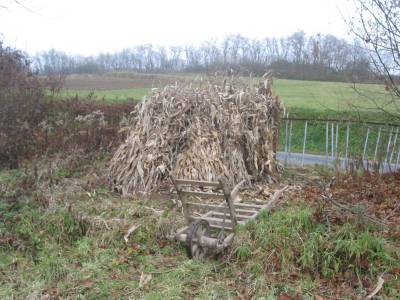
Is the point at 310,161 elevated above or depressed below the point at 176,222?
below

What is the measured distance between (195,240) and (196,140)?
287 centimetres

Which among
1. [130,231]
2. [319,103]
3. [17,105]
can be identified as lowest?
[130,231]

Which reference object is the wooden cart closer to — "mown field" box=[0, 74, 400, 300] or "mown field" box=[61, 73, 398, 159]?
"mown field" box=[0, 74, 400, 300]

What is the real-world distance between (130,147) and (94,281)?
12.0ft

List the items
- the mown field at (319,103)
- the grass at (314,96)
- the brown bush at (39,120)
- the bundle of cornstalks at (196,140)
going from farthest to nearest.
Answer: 1. the grass at (314,96)
2. the brown bush at (39,120)
3. the mown field at (319,103)
4. the bundle of cornstalks at (196,140)

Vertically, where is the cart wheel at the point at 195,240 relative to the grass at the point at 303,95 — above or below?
below

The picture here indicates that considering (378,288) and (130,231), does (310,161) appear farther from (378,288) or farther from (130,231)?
(378,288)

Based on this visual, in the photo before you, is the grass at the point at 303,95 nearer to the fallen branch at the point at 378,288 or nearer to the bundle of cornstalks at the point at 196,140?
the bundle of cornstalks at the point at 196,140

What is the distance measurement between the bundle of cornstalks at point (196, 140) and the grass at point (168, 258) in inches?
47.6

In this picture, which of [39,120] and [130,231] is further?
[39,120]

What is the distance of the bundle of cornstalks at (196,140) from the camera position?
24.3ft

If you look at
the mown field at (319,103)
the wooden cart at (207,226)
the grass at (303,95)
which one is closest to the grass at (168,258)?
the wooden cart at (207,226)

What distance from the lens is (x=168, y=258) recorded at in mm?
5117

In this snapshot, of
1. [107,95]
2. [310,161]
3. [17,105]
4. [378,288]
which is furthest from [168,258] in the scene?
[107,95]
